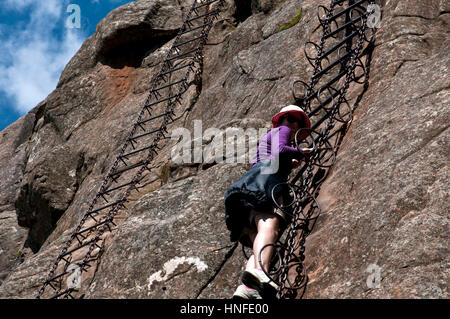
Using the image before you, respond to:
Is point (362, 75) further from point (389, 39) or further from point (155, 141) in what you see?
point (155, 141)

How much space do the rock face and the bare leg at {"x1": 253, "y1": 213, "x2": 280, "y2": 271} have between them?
0.45 m

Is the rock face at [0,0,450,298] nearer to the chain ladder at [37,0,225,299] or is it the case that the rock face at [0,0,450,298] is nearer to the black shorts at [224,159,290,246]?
the chain ladder at [37,0,225,299]

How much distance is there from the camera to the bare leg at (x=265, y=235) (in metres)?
6.53

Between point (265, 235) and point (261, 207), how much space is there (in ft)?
1.22

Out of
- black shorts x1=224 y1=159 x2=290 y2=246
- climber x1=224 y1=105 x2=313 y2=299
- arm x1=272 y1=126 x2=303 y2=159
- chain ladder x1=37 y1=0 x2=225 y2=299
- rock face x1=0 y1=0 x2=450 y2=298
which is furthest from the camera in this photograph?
chain ladder x1=37 y1=0 x2=225 y2=299

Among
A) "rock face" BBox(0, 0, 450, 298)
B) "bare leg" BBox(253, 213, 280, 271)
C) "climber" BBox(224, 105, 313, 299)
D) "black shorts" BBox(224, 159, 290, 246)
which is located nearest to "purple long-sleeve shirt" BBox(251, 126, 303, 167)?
"climber" BBox(224, 105, 313, 299)

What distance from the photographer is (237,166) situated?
936cm

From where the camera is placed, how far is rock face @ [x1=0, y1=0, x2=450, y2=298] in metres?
5.86

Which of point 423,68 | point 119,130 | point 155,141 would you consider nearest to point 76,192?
point 119,130

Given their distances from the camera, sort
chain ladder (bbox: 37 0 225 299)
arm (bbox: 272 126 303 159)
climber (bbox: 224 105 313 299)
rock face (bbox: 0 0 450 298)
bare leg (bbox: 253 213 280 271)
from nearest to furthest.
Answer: rock face (bbox: 0 0 450 298), climber (bbox: 224 105 313 299), bare leg (bbox: 253 213 280 271), arm (bbox: 272 126 303 159), chain ladder (bbox: 37 0 225 299)

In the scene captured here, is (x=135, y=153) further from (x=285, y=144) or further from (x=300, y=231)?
(x=300, y=231)

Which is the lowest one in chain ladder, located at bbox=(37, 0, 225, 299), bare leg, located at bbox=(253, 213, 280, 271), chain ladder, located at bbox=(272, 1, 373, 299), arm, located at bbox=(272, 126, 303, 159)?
chain ladder, located at bbox=(37, 0, 225, 299)

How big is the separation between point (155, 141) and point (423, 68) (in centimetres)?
657

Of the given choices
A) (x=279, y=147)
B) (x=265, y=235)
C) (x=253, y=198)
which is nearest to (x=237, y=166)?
(x=279, y=147)
